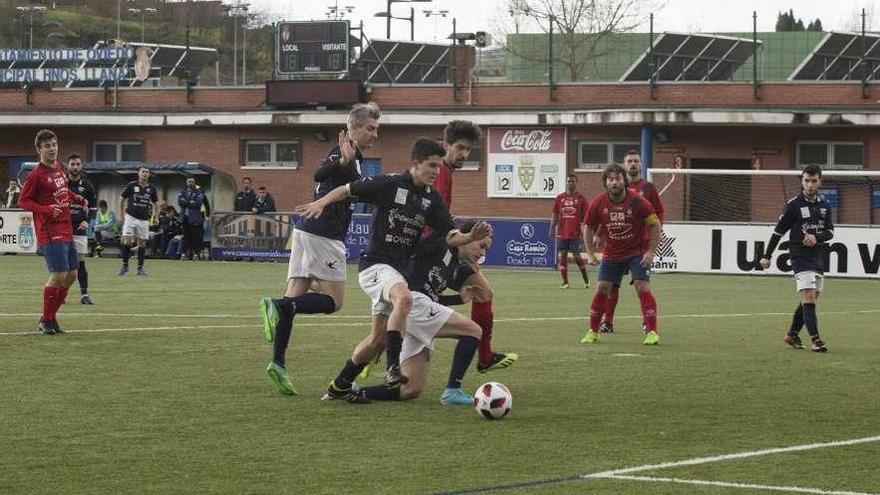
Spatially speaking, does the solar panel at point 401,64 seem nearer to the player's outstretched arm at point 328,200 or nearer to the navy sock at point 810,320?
the navy sock at point 810,320

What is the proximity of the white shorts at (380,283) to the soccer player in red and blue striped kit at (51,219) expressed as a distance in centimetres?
598

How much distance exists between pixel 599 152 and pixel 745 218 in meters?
10.5

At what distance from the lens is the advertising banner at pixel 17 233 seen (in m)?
39.3

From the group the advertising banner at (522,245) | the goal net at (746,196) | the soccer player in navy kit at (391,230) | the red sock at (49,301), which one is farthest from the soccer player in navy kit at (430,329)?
the advertising banner at (522,245)

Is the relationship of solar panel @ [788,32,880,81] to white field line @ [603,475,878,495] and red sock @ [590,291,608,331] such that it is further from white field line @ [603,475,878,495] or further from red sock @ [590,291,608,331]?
white field line @ [603,475,878,495]

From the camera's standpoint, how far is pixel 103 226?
4047cm

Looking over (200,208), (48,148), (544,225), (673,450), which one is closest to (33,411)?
(673,450)

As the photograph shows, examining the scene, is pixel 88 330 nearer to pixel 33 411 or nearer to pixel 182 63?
pixel 33 411

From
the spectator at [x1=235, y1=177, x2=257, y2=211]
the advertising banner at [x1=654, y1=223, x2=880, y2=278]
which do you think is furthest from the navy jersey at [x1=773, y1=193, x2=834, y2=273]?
the spectator at [x1=235, y1=177, x2=257, y2=211]

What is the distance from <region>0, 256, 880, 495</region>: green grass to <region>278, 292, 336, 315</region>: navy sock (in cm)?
59

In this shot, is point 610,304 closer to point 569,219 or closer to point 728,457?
point 728,457

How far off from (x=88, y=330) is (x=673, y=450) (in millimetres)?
8940

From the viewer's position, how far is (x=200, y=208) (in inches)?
1527

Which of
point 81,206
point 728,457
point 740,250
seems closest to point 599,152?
point 740,250
